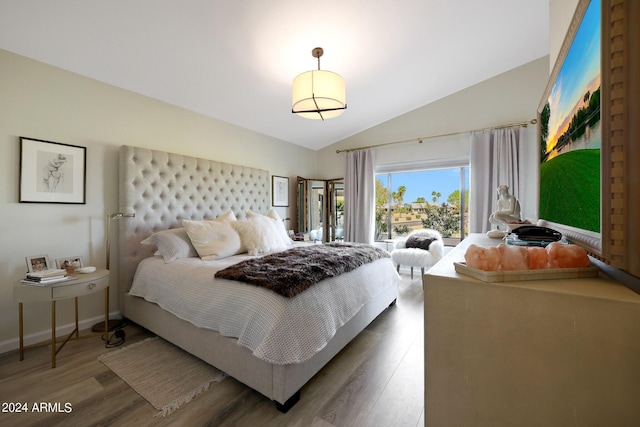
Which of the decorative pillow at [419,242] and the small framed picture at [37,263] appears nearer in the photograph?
the small framed picture at [37,263]

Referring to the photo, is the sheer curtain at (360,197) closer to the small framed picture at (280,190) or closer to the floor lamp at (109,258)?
the small framed picture at (280,190)

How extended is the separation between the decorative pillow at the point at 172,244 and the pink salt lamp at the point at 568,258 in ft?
8.29

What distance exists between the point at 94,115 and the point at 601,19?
3.34 m

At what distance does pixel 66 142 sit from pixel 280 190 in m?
2.67

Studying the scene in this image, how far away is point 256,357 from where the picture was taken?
147cm

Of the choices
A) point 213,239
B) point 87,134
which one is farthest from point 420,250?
point 87,134

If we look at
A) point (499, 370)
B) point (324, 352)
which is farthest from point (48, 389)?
point (499, 370)

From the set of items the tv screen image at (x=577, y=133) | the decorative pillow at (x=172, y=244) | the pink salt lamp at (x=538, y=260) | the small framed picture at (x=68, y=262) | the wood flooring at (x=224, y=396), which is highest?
the tv screen image at (x=577, y=133)

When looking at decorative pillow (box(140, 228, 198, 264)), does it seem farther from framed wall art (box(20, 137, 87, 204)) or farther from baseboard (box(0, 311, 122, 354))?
baseboard (box(0, 311, 122, 354))

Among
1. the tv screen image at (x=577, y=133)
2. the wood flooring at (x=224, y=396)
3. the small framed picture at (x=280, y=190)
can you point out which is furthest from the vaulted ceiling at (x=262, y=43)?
the wood flooring at (x=224, y=396)

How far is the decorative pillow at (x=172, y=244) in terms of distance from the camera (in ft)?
7.72

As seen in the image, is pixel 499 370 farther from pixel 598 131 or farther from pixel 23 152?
pixel 23 152

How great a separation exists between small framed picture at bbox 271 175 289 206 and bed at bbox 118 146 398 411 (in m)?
0.33

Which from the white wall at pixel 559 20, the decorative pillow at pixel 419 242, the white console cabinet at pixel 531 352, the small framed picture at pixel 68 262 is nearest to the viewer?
the white console cabinet at pixel 531 352
